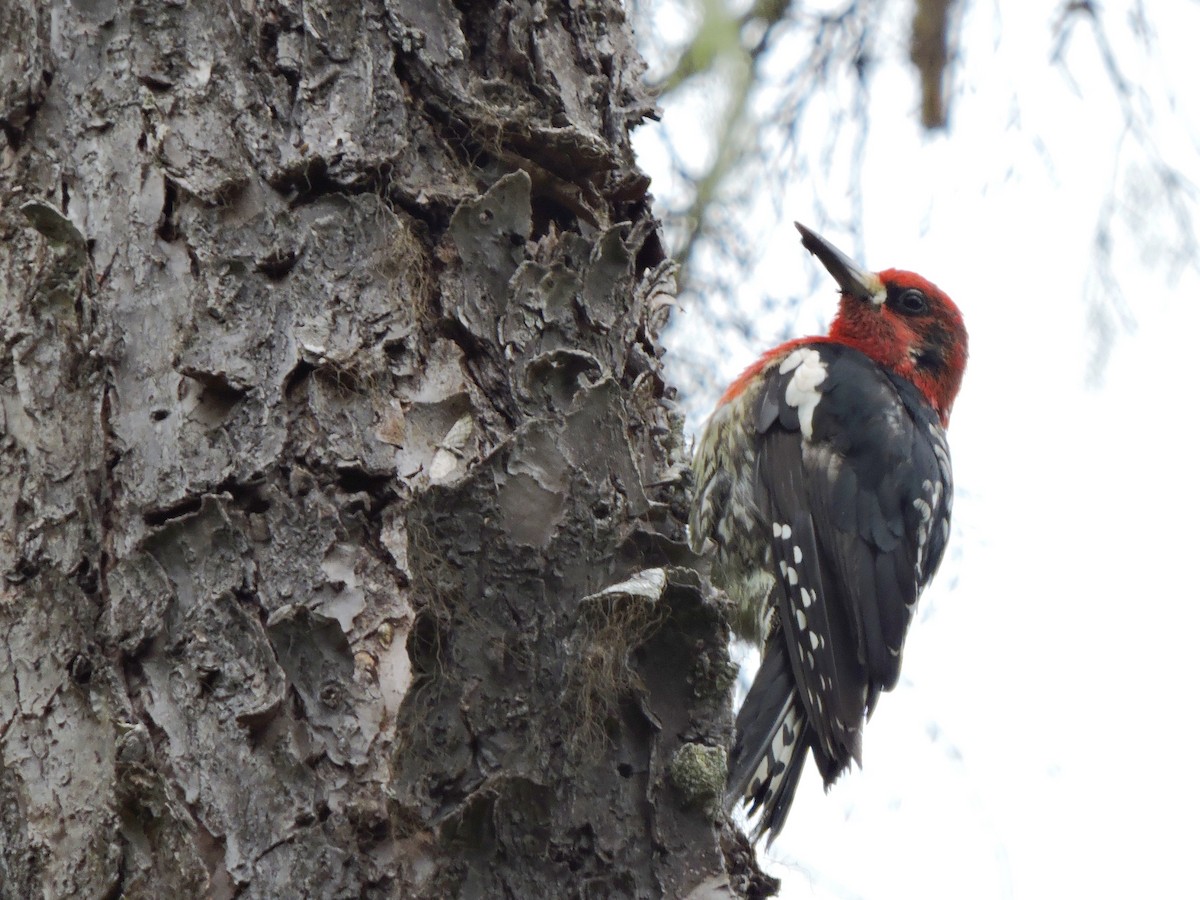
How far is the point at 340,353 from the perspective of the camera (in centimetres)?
151

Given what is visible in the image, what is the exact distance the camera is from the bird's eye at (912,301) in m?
3.82

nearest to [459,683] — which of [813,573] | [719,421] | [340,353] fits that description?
[340,353]

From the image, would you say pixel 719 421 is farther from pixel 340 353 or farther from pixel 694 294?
pixel 340 353

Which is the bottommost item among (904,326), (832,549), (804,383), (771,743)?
(771,743)

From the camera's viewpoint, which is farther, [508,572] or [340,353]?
[340,353]

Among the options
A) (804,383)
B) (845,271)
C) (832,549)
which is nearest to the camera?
(832,549)

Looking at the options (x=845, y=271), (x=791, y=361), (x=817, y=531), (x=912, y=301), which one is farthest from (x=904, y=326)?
(x=817, y=531)

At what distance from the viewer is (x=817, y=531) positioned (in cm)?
317

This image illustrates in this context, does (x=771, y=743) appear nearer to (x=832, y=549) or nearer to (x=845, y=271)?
(x=832, y=549)

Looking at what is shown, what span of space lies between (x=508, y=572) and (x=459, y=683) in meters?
0.13

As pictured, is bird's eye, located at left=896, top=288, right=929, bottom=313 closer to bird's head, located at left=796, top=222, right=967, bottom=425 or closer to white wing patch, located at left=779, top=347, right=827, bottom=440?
bird's head, located at left=796, top=222, right=967, bottom=425

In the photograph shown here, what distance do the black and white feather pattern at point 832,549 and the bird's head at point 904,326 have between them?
0.31m

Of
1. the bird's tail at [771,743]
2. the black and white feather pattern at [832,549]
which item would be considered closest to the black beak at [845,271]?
the black and white feather pattern at [832,549]

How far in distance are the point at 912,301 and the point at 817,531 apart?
105cm
